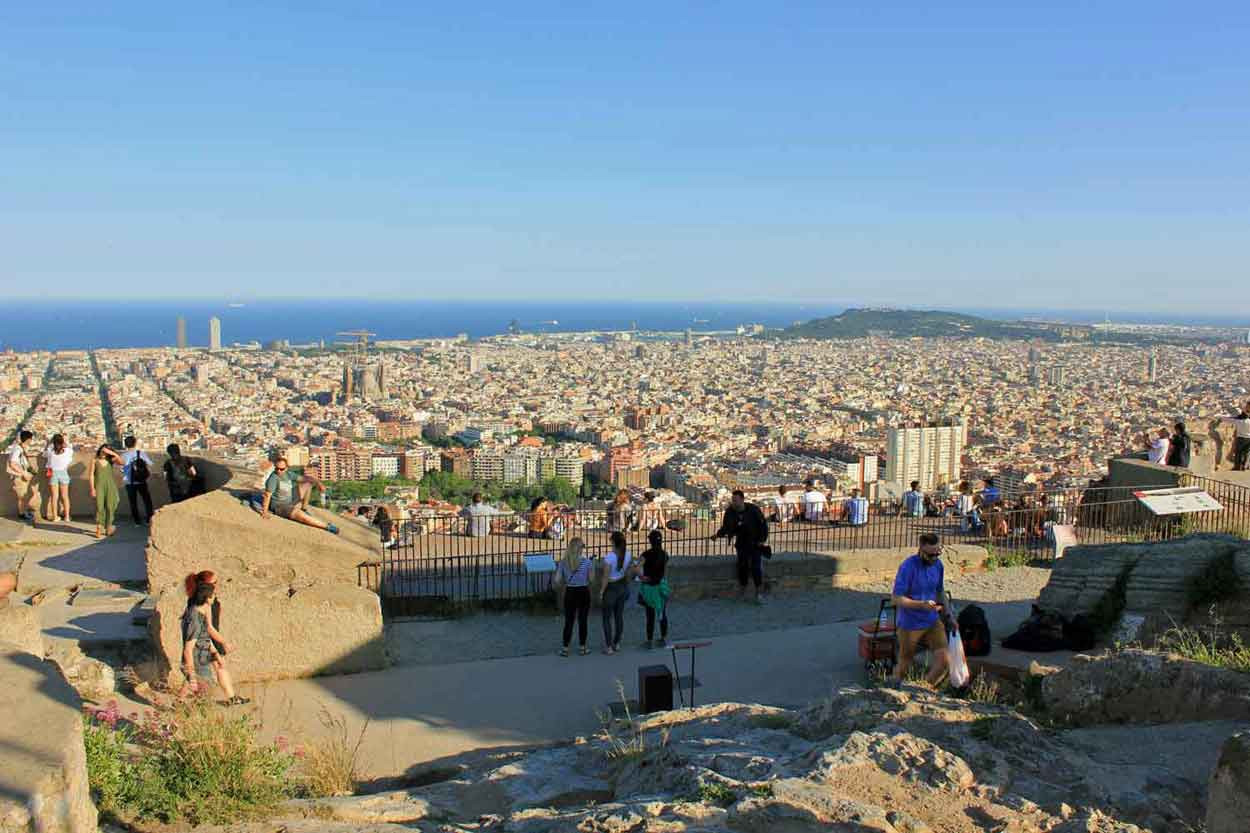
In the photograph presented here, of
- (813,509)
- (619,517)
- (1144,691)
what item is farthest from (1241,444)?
(1144,691)

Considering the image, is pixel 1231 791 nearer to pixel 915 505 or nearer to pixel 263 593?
pixel 263 593

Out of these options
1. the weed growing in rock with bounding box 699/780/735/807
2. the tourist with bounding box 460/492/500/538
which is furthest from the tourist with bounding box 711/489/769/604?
Result: the weed growing in rock with bounding box 699/780/735/807

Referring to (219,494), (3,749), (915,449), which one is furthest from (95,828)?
(915,449)

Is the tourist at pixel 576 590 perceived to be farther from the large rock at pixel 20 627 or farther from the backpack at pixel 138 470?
the backpack at pixel 138 470

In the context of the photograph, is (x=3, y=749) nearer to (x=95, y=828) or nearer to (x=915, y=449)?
(x=95, y=828)

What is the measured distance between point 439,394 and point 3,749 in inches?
2551

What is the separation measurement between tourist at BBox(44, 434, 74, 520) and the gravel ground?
16.8ft

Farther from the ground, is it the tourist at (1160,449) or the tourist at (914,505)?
the tourist at (1160,449)

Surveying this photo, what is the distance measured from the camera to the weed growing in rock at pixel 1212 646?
709 cm

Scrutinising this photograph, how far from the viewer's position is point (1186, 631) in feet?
27.8

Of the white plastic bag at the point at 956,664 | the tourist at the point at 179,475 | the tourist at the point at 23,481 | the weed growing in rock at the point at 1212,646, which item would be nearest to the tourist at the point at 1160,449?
the weed growing in rock at the point at 1212,646

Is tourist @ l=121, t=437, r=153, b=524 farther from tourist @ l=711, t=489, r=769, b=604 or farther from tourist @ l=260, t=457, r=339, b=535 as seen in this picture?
tourist @ l=711, t=489, r=769, b=604

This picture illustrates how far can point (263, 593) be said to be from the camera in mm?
8352

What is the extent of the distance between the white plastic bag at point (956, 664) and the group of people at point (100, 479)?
880cm
